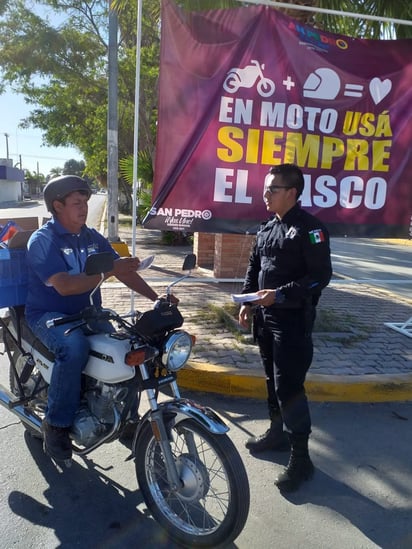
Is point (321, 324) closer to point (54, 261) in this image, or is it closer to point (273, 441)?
point (273, 441)

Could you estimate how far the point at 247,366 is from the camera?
4.33 meters

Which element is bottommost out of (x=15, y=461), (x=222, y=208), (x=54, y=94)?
(x=15, y=461)

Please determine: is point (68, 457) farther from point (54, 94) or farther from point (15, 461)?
point (54, 94)

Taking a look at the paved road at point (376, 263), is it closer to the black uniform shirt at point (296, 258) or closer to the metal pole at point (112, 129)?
the black uniform shirt at point (296, 258)

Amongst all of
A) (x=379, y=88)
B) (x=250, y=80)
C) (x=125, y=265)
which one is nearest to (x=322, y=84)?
(x=379, y=88)

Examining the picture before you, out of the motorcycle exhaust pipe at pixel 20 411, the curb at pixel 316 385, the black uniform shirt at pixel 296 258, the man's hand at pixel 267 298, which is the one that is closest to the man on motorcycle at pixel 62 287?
the motorcycle exhaust pipe at pixel 20 411

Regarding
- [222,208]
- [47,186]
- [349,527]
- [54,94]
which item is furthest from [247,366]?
[54,94]

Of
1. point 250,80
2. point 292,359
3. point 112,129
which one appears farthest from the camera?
point 112,129

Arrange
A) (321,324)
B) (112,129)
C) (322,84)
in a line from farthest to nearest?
1. (112,129)
2. (321,324)
3. (322,84)

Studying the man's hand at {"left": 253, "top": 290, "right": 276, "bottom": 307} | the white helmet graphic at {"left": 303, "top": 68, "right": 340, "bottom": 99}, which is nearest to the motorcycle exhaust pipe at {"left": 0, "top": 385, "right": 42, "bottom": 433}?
the man's hand at {"left": 253, "top": 290, "right": 276, "bottom": 307}

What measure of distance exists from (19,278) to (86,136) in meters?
21.6

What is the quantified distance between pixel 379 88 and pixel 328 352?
282 cm

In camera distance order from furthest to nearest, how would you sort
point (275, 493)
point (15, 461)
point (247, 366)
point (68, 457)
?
1. point (247, 366)
2. point (15, 461)
3. point (275, 493)
4. point (68, 457)

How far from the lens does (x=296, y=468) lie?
281cm
